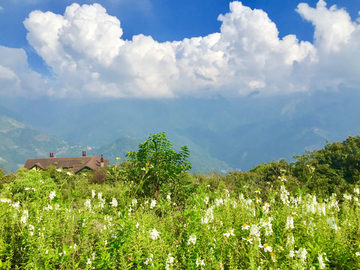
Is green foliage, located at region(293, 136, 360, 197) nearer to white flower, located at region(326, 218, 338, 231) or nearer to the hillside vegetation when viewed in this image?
the hillside vegetation

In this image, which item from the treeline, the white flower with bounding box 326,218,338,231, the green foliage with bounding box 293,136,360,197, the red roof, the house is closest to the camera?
the white flower with bounding box 326,218,338,231

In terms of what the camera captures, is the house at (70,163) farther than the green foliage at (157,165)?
Yes

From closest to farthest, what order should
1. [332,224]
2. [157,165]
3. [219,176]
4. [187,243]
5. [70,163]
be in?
1. [187,243]
2. [332,224]
3. [157,165]
4. [219,176]
5. [70,163]

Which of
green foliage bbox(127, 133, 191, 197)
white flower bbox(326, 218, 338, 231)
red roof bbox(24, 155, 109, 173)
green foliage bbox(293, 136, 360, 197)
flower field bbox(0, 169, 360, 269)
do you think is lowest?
flower field bbox(0, 169, 360, 269)

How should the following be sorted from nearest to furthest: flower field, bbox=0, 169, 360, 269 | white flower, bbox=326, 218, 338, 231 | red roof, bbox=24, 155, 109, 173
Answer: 1. flower field, bbox=0, 169, 360, 269
2. white flower, bbox=326, 218, 338, 231
3. red roof, bbox=24, 155, 109, 173

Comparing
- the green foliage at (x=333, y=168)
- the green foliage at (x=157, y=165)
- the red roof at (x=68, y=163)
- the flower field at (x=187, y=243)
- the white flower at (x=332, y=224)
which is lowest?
the flower field at (x=187, y=243)

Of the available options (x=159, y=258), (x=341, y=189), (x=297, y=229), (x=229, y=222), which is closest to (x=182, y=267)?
(x=159, y=258)

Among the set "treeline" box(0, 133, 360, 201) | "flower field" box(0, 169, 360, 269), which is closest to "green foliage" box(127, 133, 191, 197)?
"treeline" box(0, 133, 360, 201)

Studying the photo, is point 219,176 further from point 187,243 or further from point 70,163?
point 70,163

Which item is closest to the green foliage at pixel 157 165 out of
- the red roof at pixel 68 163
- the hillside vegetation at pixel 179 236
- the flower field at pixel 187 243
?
the hillside vegetation at pixel 179 236

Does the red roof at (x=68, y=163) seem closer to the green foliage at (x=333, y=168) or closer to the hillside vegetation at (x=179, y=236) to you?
the green foliage at (x=333, y=168)

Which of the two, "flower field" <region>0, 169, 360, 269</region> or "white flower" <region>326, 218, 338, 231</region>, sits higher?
"white flower" <region>326, 218, 338, 231</region>

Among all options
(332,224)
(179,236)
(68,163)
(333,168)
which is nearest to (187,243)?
(179,236)

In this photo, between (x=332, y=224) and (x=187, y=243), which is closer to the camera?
(x=187, y=243)
